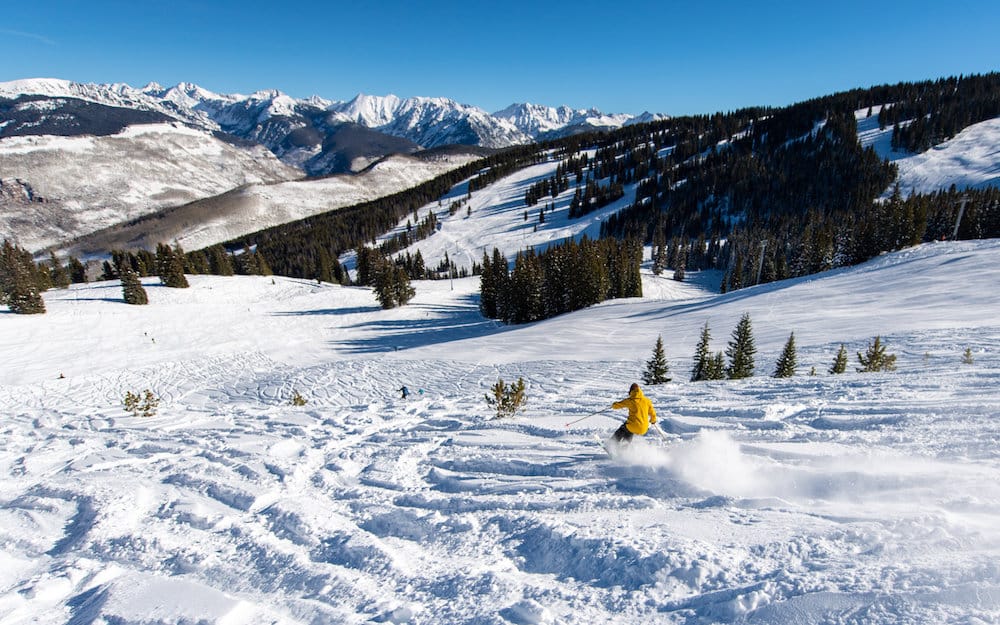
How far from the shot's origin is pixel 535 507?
262 inches

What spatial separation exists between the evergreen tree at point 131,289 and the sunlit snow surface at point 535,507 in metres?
45.1

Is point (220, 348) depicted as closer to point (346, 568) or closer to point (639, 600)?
point (346, 568)

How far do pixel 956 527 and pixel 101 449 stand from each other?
17.6 metres

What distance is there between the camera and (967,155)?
377ft

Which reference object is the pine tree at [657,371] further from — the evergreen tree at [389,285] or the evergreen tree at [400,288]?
the evergreen tree at [400,288]

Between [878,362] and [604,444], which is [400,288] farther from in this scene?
[604,444]

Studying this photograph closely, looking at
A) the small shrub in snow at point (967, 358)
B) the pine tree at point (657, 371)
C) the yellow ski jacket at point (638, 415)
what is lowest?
the pine tree at point (657, 371)

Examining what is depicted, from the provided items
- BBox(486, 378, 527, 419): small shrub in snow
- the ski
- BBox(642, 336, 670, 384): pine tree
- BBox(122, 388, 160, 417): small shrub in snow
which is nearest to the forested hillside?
BBox(642, 336, 670, 384): pine tree

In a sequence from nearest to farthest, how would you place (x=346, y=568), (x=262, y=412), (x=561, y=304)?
1. (x=346, y=568)
2. (x=262, y=412)
3. (x=561, y=304)

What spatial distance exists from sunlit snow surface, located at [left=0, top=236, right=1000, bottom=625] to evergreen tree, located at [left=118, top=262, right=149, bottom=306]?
4512 cm

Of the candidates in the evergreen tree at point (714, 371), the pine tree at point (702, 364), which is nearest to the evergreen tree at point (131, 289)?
the pine tree at point (702, 364)

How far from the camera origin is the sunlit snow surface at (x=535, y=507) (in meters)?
4.46

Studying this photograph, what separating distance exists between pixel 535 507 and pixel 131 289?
66708 millimetres

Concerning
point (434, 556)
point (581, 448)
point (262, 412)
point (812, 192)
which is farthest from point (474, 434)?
point (812, 192)
